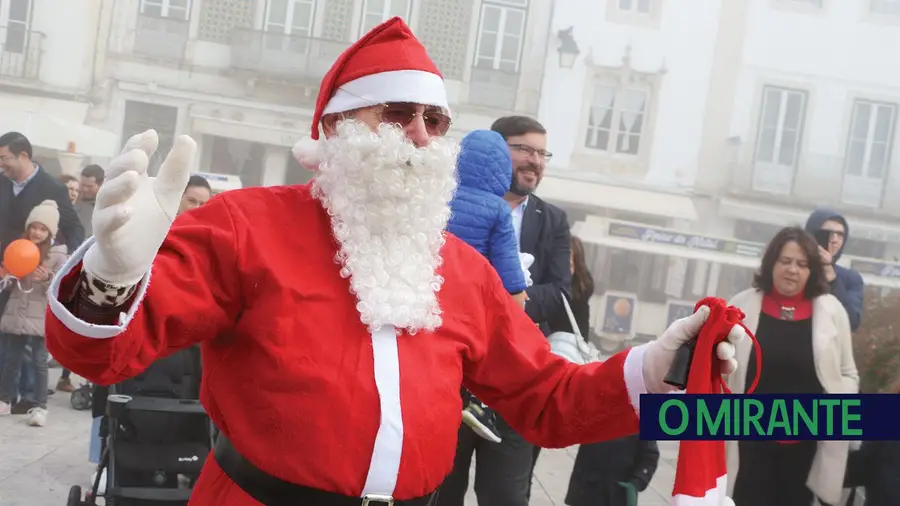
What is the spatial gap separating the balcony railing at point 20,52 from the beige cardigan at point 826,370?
447 inches

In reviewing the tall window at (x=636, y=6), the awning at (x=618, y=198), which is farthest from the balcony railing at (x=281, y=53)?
the tall window at (x=636, y=6)

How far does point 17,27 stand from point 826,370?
1182 cm

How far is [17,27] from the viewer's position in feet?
44.5

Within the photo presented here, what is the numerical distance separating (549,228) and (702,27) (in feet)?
35.2

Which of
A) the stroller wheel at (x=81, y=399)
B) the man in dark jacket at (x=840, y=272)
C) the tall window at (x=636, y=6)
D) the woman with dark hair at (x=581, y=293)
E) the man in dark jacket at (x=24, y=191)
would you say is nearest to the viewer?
the woman with dark hair at (x=581, y=293)

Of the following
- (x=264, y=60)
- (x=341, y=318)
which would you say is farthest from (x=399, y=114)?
(x=264, y=60)

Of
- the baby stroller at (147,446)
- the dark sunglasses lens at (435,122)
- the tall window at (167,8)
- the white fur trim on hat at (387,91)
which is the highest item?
the tall window at (167,8)

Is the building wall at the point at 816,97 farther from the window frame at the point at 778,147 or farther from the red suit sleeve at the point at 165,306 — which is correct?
the red suit sleeve at the point at 165,306

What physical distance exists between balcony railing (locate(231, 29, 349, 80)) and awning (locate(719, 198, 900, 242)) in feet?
18.2

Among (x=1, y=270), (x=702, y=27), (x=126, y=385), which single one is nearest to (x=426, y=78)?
(x=126, y=385)

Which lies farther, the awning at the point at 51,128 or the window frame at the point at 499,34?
the window frame at the point at 499,34

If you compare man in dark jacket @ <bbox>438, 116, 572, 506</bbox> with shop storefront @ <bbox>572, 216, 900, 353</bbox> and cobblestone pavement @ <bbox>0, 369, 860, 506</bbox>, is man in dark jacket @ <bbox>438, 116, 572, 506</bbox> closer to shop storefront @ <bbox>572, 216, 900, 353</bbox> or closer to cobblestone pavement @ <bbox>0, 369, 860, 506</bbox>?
cobblestone pavement @ <bbox>0, 369, 860, 506</bbox>

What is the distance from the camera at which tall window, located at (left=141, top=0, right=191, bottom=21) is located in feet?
46.3

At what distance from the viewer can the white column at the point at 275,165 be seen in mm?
14641
